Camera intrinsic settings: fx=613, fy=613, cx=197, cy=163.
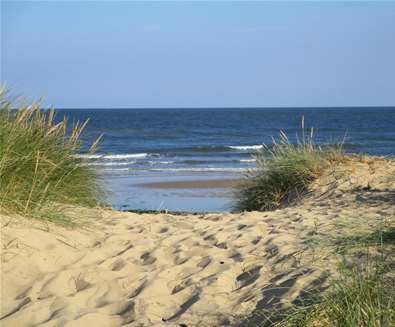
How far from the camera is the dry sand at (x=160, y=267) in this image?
3.63 meters

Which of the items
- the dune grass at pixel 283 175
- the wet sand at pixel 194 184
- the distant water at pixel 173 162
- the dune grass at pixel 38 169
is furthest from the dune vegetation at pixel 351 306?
the wet sand at pixel 194 184

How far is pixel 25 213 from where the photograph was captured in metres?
5.10

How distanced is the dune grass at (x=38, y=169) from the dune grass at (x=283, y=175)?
2.82 m

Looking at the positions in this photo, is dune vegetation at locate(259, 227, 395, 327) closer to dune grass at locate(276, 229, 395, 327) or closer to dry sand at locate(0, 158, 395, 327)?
dune grass at locate(276, 229, 395, 327)

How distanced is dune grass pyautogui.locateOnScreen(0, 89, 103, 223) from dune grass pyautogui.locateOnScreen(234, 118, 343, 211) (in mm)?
2821

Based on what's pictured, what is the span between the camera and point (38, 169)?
219 inches

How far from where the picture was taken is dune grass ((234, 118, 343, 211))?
8.91 m

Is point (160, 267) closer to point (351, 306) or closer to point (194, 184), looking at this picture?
point (351, 306)

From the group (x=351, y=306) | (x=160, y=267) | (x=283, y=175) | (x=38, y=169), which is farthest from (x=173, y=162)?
(x=351, y=306)

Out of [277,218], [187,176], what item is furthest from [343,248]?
[187,176]

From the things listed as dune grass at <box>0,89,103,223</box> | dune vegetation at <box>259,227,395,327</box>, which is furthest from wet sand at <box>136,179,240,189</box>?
dune vegetation at <box>259,227,395,327</box>

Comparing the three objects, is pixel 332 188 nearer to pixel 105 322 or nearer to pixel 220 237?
pixel 220 237

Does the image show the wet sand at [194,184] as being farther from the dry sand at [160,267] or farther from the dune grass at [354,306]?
the dune grass at [354,306]

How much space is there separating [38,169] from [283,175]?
14.4 ft
